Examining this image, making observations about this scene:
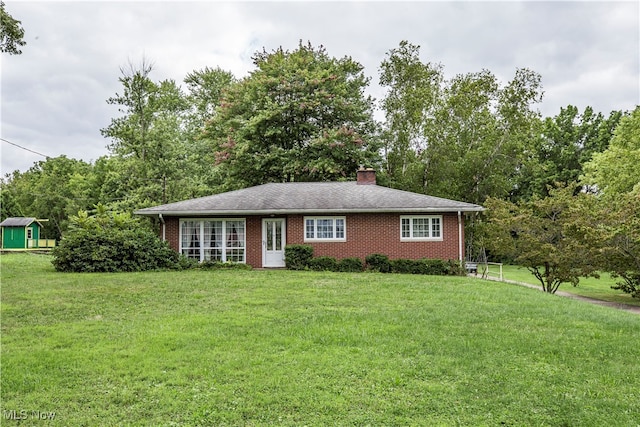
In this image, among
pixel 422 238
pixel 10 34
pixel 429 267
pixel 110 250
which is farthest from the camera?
pixel 422 238

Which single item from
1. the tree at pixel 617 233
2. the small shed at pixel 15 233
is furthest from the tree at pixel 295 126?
the small shed at pixel 15 233

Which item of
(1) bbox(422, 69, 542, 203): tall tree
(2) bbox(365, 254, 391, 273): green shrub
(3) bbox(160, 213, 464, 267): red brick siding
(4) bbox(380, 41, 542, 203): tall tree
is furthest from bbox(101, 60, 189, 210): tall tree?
(1) bbox(422, 69, 542, 203): tall tree

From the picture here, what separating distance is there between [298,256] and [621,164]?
76.2ft

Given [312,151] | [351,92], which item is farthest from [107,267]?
[351,92]

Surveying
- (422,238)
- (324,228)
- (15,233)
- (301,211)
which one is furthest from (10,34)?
(15,233)

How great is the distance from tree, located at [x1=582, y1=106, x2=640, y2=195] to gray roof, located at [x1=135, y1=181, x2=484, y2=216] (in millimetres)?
16449

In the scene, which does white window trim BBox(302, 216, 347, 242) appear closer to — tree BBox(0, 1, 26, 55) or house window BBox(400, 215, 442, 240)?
house window BBox(400, 215, 442, 240)

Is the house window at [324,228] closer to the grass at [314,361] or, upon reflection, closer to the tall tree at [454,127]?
the grass at [314,361]

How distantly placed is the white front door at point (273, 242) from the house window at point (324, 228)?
97 cm

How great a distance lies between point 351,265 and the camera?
16.0 meters

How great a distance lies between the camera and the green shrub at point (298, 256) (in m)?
16.0

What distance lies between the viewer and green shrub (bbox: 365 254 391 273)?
52.5ft

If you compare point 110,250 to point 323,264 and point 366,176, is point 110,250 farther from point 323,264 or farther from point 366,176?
point 366,176

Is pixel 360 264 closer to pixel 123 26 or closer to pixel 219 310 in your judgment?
pixel 219 310
